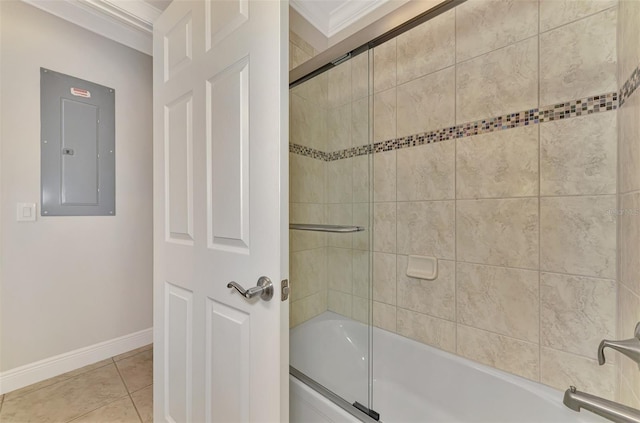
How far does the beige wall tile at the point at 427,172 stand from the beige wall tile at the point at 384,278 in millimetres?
393

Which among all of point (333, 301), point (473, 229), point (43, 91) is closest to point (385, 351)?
point (333, 301)

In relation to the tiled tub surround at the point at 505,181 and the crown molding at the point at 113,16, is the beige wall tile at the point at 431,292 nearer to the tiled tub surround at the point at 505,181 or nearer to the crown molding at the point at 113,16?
the tiled tub surround at the point at 505,181

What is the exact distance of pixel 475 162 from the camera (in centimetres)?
137

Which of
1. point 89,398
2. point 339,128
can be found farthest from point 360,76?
point 89,398

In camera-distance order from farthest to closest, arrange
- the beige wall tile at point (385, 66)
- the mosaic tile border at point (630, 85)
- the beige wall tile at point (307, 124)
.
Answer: the beige wall tile at point (385, 66), the beige wall tile at point (307, 124), the mosaic tile border at point (630, 85)

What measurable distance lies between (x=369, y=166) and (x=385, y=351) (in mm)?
1138

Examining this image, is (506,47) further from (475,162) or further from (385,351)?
(385,351)

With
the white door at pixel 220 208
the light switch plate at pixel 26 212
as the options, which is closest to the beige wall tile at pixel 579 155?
the white door at pixel 220 208

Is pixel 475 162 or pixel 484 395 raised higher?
Result: pixel 475 162

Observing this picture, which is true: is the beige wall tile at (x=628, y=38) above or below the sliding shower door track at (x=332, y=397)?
above

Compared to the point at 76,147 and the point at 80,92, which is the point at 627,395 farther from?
the point at 80,92

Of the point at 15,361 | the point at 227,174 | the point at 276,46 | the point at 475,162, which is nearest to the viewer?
the point at 276,46

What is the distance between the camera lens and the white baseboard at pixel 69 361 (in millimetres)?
1677

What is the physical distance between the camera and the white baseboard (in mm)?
1677
